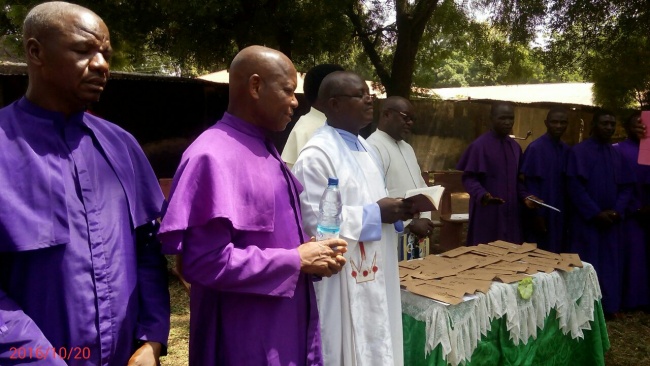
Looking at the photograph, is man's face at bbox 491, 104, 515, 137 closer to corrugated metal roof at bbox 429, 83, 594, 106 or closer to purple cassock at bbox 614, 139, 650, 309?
purple cassock at bbox 614, 139, 650, 309

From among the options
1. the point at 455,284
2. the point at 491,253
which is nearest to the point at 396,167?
the point at 491,253

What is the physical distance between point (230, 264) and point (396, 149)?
293 centimetres

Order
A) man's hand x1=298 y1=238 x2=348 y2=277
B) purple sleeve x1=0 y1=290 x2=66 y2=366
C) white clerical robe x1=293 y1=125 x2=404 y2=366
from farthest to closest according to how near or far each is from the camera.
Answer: white clerical robe x1=293 y1=125 x2=404 y2=366 < man's hand x1=298 y1=238 x2=348 y2=277 < purple sleeve x1=0 y1=290 x2=66 y2=366

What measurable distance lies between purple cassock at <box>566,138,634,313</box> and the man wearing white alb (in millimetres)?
2003

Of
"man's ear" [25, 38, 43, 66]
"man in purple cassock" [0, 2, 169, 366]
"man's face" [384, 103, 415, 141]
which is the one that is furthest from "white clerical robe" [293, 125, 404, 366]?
"man's face" [384, 103, 415, 141]

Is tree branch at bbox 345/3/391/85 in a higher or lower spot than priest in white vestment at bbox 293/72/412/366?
higher

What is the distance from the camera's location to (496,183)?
5734 mm

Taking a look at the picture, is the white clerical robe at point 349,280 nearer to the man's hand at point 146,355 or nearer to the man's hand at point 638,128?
the man's hand at point 146,355

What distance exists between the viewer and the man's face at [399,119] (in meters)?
4.62

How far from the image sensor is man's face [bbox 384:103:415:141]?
4.62m

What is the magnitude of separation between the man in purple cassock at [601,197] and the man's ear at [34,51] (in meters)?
5.22

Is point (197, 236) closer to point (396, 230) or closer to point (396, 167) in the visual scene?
point (396, 230)

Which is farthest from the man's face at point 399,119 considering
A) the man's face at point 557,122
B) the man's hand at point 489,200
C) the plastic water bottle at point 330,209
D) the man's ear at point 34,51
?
the man's ear at point 34,51

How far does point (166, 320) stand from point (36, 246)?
53 cm
